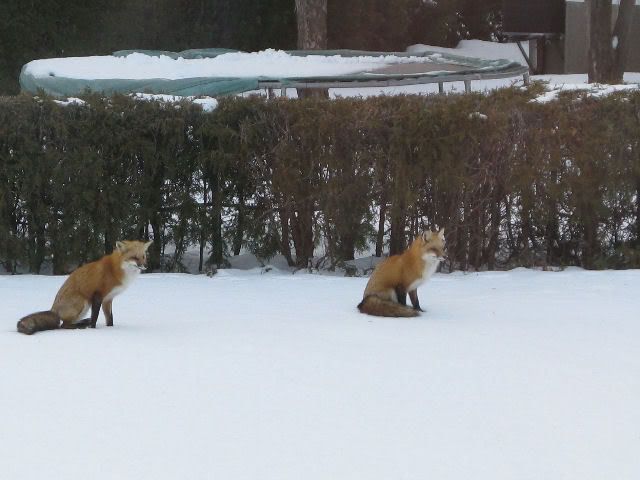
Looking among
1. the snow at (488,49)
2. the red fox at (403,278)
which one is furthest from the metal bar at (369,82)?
the snow at (488,49)

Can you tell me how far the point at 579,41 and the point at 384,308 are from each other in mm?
22887

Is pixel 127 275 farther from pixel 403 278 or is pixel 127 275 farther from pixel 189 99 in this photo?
pixel 189 99

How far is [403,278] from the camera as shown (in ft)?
25.8

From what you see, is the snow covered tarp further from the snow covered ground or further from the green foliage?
the snow covered ground

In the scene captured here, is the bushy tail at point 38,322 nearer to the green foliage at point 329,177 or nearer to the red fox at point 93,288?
the red fox at point 93,288

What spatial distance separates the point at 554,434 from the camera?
16.4 ft

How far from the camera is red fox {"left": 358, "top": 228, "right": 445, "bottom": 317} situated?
773 centimetres

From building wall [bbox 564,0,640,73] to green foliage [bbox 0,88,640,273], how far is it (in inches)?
739

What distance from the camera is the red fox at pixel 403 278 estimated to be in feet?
25.4

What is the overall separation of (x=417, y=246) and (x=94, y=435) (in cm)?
357

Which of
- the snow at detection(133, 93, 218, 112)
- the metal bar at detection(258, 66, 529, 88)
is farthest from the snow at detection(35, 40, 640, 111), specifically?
the snow at detection(133, 93, 218, 112)

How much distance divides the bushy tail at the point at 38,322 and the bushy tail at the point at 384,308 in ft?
7.78

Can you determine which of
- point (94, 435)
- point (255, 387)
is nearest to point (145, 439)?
point (94, 435)

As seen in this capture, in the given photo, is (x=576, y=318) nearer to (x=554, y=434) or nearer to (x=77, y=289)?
(x=554, y=434)
